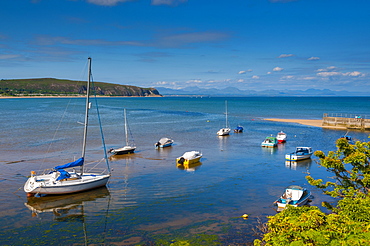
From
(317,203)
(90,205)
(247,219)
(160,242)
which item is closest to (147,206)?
(90,205)

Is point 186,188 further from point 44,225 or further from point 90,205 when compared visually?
point 44,225

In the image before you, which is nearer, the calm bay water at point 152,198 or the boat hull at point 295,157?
the calm bay water at point 152,198

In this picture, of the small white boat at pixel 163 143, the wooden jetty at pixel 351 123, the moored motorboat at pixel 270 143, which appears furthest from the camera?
the wooden jetty at pixel 351 123

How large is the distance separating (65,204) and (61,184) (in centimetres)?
213

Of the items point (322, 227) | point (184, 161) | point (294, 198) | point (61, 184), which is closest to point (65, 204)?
point (61, 184)

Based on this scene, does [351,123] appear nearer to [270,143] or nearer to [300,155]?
[270,143]

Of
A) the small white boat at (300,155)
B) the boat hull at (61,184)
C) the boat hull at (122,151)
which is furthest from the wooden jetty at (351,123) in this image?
the boat hull at (61,184)

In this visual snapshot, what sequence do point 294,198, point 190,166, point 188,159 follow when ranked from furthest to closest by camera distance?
point 188,159 < point 190,166 < point 294,198

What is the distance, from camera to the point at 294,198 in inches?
954

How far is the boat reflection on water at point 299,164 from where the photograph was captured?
38188mm

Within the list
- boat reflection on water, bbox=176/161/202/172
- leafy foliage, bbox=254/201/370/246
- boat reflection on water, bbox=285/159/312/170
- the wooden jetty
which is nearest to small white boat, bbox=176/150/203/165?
boat reflection on water, bbox=176/161/202/172

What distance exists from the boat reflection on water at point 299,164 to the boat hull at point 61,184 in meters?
22.5

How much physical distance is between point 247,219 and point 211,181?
10.0 meters

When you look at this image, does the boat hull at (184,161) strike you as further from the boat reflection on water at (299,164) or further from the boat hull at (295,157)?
the boat hull at (295,157)
